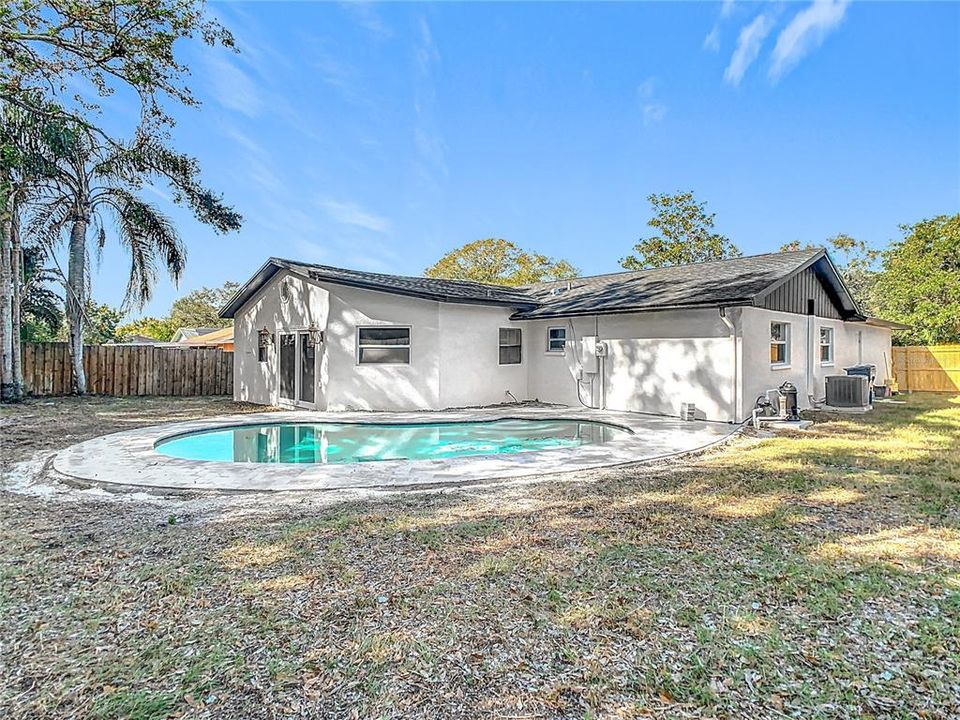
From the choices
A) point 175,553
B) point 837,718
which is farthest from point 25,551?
point 837,718

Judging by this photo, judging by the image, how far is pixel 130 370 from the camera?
17281mm

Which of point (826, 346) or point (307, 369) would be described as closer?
point (307, 369)

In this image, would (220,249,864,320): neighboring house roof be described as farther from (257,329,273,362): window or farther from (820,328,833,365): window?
(257,329,273,362): window

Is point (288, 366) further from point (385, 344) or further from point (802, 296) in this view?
point (802, 296)

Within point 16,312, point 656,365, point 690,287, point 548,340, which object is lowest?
point 656,365

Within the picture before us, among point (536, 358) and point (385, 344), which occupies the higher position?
point (385, 344)

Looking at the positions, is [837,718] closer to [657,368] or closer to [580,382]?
[657,368]

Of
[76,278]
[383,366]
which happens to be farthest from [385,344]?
[76,278]

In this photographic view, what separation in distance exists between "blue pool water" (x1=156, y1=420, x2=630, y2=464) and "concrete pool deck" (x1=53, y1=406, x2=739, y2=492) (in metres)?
0.75

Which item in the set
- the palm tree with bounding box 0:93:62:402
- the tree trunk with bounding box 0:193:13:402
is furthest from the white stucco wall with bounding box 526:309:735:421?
the tree trunk with bounding box 0:193:13:402

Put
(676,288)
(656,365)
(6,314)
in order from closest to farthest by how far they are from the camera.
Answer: (656,365) → (676,288) → (6,314)

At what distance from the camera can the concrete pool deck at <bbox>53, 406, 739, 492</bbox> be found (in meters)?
5.96

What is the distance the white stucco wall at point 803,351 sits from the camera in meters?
11.0

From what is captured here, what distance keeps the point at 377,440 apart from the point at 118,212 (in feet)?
37.7
